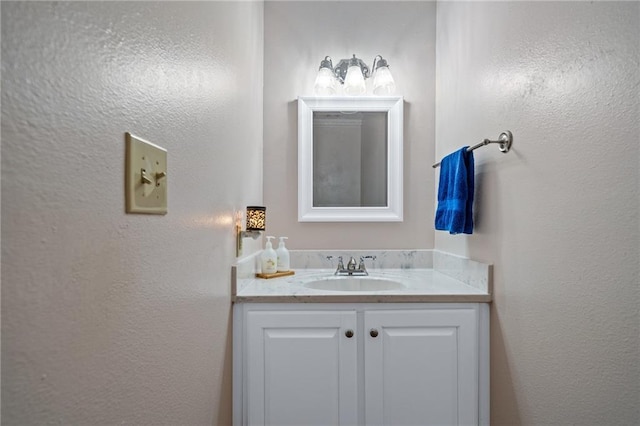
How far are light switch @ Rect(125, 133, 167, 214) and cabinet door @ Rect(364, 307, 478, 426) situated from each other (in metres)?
0.87

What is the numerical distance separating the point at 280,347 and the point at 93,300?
0.87 m

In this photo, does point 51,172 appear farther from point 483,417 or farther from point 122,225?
point 483,417

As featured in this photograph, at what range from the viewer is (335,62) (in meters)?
1.84

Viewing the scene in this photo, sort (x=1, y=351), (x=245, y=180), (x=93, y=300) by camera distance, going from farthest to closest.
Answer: (x=245, y=180)
(x=93, y=300)
(x=1, y=351)

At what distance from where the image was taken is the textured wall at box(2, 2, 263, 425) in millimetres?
367

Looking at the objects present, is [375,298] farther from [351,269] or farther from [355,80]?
[355,80]

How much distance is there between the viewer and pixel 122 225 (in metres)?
0.54

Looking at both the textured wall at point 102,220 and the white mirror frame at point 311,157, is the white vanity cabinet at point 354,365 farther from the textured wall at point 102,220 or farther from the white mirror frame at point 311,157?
the white mirror frame at point 311,157

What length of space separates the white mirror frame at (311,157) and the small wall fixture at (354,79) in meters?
0.03

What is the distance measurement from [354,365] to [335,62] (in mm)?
1484

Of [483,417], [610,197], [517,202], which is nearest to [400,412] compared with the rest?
[483,417]

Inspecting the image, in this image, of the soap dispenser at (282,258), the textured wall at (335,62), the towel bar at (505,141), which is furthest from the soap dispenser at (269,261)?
the towel bar at (505,141)

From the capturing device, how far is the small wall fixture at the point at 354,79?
1.75 metres

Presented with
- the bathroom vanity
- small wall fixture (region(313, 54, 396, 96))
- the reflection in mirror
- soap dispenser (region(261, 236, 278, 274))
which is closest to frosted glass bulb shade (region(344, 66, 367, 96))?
small wall fixture (region(313, 54, 396, 96))
